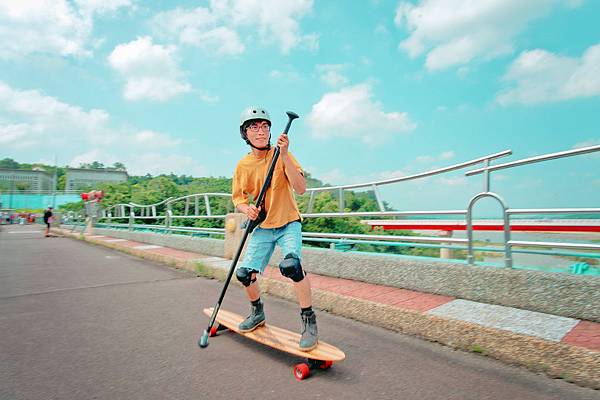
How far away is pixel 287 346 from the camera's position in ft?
9.59

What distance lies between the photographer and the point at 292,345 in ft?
9.59

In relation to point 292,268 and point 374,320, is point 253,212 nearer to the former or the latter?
point 292,268

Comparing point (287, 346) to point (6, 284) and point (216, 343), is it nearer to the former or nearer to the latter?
point (216, 343)

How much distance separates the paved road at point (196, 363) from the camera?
240cm

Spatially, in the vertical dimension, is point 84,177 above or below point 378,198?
above

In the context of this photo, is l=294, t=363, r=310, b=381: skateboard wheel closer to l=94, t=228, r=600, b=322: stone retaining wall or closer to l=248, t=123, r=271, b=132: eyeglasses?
l=248, t=123, r=271, b=132: eyeglasses

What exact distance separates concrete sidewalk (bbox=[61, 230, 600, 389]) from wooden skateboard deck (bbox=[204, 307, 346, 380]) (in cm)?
112

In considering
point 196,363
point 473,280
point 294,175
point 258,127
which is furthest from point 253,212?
point 473,280

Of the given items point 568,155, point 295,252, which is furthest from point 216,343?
point 568,155

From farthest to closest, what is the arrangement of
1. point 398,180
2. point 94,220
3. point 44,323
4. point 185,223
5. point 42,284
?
point 94,220 → point 185,223 → point 42,284 → point 398,180 → point 44,323

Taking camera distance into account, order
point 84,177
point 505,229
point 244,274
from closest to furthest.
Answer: point 244,274
point 505,229
point 84,177

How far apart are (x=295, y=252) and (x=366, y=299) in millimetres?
1518

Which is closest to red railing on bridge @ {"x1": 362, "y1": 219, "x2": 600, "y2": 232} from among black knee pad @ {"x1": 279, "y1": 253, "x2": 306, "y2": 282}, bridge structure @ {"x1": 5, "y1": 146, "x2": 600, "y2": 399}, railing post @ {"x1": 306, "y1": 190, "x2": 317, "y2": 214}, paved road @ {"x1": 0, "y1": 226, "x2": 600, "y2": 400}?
bridge structure @ {"x1": 5, "y1": 146, "x2": 600, "y2": 399}

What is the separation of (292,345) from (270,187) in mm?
1352
